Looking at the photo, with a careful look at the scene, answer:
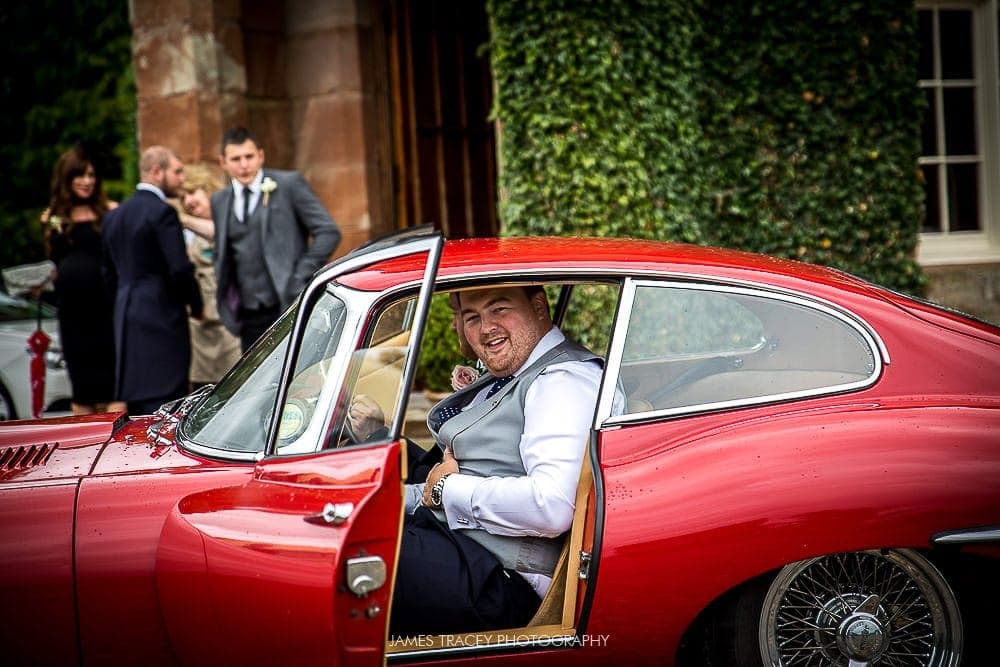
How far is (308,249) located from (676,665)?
3.86 m

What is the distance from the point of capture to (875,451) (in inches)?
107

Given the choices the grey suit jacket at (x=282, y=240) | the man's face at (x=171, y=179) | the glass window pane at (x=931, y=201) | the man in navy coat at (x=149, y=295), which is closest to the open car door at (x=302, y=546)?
the grey suit jacket at (x=282, y=240)

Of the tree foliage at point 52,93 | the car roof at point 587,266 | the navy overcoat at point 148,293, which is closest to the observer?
the car roof at point 587,266

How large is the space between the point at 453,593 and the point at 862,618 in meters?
1.20

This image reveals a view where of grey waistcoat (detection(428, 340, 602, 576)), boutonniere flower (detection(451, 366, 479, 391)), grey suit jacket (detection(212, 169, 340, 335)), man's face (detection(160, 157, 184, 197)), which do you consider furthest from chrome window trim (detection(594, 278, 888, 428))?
man's face (detection(160, 157, 184, 197))

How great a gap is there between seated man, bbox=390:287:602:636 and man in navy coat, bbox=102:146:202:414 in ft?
10.4

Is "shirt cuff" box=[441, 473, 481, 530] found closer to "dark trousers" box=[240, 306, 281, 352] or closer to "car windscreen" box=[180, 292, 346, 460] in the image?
"car windscreen" box=[180, 292, 346, 460]

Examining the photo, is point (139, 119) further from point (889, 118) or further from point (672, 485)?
point (672, 485)

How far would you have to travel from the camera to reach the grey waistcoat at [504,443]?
2973 millimetres

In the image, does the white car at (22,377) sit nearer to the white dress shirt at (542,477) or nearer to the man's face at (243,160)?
the man's face at (243,160)

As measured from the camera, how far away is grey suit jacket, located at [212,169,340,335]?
5867 mm

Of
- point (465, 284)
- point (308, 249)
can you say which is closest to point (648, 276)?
point (465, 284)

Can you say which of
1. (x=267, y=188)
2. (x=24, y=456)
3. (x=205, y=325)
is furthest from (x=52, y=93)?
(x=24, y=456)

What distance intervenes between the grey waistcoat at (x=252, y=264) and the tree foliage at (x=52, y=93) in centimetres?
946
